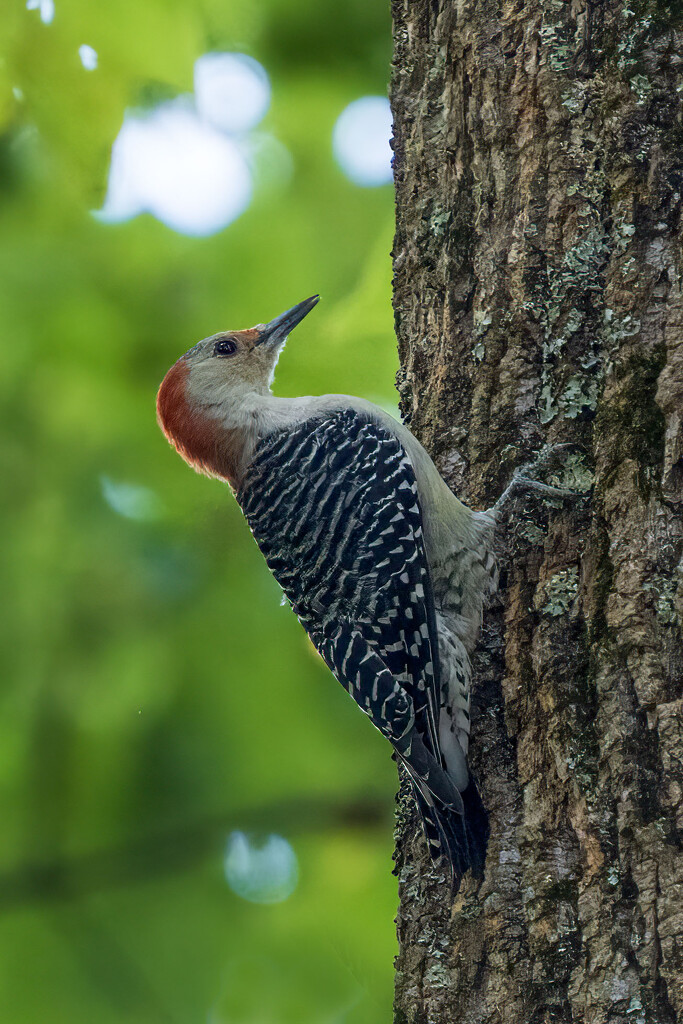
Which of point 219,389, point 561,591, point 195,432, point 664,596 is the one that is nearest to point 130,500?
point 195,432

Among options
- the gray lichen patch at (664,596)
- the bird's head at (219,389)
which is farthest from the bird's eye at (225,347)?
the gray lichen patch at (664,596)

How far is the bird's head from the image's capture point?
13.1 feet

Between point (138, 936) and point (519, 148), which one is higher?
point (519, 148)

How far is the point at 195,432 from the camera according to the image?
3988 millimetres

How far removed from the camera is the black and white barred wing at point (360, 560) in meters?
3.03

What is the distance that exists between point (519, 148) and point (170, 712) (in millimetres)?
2468

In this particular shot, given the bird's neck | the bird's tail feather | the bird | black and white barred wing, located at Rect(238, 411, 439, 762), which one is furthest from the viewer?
the bird's neck

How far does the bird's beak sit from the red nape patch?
38 centimetres

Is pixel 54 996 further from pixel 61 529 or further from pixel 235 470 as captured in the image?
pixel 235 470

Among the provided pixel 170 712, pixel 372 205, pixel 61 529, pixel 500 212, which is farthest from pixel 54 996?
pixel 372 205

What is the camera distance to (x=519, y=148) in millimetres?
3012

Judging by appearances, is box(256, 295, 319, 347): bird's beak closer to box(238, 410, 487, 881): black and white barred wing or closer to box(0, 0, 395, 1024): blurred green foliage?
box(0, 0, 395, 1024): blurred green foliage

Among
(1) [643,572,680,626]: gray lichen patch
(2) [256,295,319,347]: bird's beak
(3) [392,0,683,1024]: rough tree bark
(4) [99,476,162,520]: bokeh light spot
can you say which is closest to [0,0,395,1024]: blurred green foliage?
(4) [99,476,162,520]: bokeh light spot

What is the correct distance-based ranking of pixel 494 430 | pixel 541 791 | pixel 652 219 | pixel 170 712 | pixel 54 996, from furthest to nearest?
pixel 170 712, pixel 54 996, pixel 494 430, pixel 652 219, pixel 541 791
